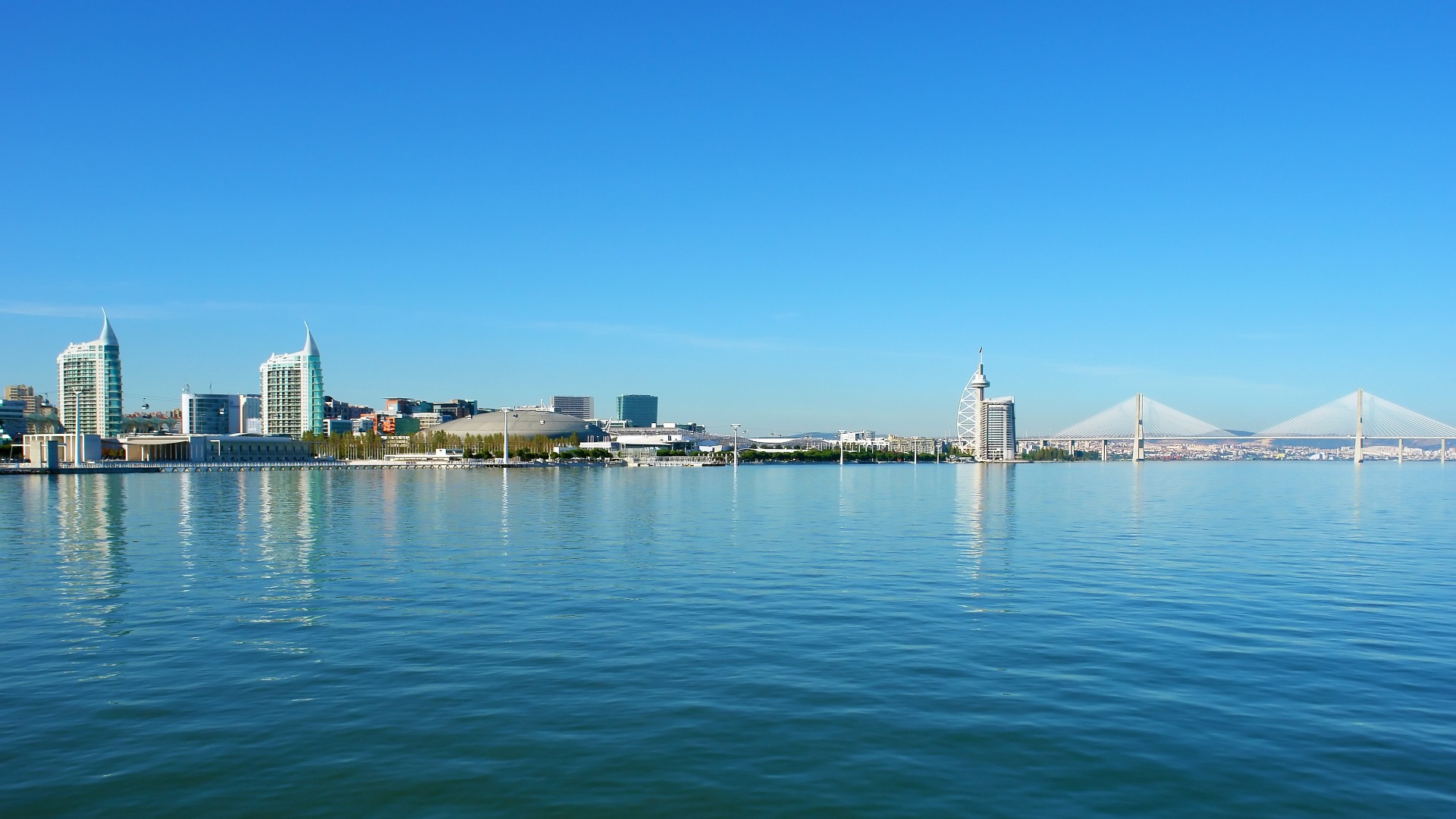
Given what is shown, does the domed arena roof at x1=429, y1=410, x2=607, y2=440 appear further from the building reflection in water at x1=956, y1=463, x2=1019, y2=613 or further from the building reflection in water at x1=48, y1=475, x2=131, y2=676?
the building reflection in water at x1=956, y1=463, x2=1019, y2=613

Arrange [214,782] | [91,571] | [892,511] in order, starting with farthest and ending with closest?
[892,511]
[91,571]
[214,782]

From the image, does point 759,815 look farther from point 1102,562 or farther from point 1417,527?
point 1417,527

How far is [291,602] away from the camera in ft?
56.0

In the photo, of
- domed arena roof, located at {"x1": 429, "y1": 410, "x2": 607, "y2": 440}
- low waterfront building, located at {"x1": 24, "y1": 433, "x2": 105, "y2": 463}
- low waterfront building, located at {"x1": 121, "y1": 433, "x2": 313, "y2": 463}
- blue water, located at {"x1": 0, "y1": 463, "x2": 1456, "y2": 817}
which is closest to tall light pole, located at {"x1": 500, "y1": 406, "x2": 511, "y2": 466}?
domed arena roof, located at {"x1": 429, "y1": 410, "x2": 607, "y2": 440}

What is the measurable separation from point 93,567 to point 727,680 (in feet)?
60.7

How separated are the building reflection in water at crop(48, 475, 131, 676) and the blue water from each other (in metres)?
0.14

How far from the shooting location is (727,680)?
444 inches

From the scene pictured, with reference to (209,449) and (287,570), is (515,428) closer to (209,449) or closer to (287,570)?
(209,449)

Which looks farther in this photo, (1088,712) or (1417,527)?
(1417,527)

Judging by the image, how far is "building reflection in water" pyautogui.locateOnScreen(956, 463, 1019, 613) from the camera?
1902 cm

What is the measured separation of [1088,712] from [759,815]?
439cm

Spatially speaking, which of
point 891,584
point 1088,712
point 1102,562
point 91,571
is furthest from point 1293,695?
point 91,571

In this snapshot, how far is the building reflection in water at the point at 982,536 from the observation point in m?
19.0

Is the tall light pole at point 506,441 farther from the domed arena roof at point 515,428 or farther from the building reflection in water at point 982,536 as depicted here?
the building reflection in water at point 982,536
